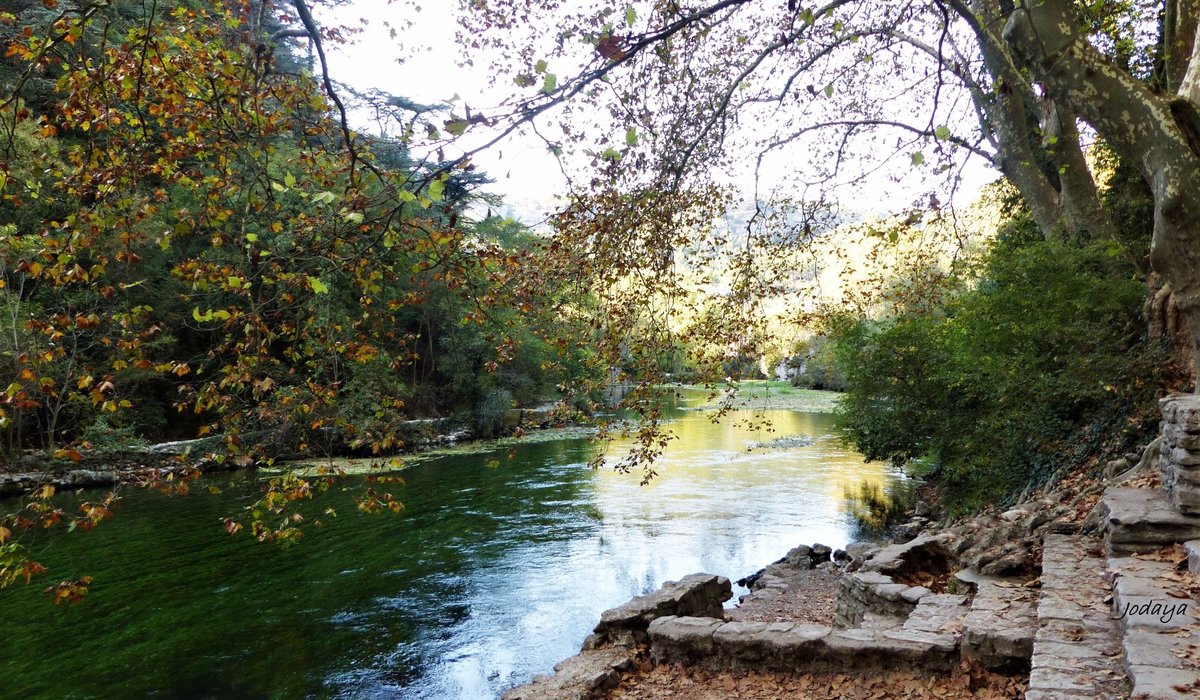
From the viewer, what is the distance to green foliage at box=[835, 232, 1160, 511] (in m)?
9.76

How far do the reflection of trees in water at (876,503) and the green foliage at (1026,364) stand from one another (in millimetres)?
1682

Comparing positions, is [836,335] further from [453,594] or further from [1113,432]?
[453,594]

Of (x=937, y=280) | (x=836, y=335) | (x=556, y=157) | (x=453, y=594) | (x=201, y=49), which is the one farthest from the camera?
(x=836, y=335)

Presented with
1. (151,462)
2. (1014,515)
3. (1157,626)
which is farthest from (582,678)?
(151,462)

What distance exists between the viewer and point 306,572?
12.0 metres

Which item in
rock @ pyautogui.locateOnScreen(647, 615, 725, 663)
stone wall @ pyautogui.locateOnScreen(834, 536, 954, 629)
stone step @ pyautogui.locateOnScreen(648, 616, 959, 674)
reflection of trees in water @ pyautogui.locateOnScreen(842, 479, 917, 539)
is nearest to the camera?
stone step @ pyautogui.locateOnScreen(648, 616, 959, 674)

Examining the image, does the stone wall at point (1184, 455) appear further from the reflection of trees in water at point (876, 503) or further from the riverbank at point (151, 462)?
the riverbank at point (151, 462)

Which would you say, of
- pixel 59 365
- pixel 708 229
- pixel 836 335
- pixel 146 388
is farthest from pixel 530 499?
pixel 146 388

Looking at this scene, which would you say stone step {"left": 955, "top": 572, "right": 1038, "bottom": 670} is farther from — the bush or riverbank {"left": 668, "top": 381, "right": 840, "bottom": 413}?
riverbank {"left": 668, "top": 381, "right": 840, "bottom": 413}

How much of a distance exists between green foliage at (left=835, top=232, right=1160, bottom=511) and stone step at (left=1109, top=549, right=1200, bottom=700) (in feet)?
17.9

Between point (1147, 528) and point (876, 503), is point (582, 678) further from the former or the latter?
point (876, 503)

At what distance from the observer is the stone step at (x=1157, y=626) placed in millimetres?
3334

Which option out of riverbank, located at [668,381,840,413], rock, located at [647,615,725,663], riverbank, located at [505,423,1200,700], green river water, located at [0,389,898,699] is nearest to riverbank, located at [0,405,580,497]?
green river water, located at [0,389,898,699]

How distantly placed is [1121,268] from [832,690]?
28.2 feet
